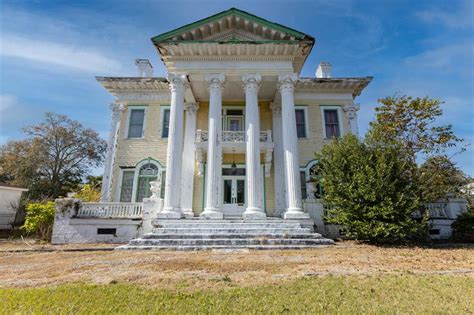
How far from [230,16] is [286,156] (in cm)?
837

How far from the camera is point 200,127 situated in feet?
53.3

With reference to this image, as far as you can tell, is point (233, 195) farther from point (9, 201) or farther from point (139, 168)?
point (9, 201)

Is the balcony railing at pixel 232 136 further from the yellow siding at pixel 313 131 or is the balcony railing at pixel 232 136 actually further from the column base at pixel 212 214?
the column base at pixel 212 214

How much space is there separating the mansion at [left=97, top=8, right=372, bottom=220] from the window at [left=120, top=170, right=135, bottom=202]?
6 cm

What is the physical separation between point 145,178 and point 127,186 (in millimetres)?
1159

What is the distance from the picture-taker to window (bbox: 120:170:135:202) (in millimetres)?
15344

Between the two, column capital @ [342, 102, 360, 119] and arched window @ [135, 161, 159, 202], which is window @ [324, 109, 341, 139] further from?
arched window @ [135, 161, 159, 202]

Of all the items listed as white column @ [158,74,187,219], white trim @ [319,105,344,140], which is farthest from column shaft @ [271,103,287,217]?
white column @ [158,74,187,219]

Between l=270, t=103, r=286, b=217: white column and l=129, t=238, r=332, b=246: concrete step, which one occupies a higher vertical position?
l=270, t=103, r=286, b=217: white column

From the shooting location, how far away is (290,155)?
1256 cm

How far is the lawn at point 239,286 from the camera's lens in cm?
330

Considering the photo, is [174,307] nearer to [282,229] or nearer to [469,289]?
[469,289]

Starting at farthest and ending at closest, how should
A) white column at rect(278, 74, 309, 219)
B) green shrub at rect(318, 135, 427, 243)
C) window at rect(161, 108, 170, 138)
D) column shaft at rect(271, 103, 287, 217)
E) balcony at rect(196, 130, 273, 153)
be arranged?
1. window at rect(161, 108, 170, 138)
2. column shaft at rect(271, 103, 287, 217)
3. balcony at rect(196, 130, 273, 153)
4. white column at rect(278, 74, 309, 219)
5. green shrub at rect(318, 135, 427, 243)

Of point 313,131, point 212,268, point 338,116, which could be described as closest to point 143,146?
point 313,131
